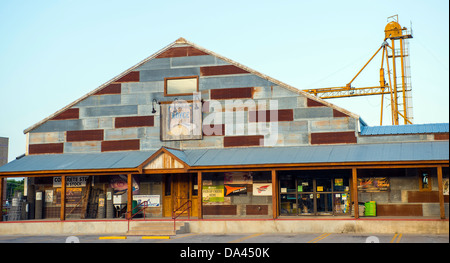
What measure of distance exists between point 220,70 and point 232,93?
147cm

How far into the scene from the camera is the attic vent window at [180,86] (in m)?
30.2

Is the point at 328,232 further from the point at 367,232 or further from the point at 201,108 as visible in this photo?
the point at 201,108

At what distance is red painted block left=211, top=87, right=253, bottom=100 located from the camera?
29.3m

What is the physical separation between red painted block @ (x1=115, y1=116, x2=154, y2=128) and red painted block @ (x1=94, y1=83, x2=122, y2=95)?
154 centimetres

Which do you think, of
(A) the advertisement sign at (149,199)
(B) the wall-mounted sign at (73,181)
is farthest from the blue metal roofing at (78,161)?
(A) the advertisement sign at (149,199)

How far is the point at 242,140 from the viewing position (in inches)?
1149

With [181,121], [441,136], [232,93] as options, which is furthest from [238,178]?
[441,136]

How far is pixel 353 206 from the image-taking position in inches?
1075

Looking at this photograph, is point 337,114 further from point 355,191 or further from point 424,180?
point 424,180

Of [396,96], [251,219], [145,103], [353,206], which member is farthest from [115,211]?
[396,96]

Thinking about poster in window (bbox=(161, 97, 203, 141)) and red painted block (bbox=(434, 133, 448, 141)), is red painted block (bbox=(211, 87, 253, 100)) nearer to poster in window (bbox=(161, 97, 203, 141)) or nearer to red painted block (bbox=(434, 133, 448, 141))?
poster in window (bbox=(161, 97, 203, 141))

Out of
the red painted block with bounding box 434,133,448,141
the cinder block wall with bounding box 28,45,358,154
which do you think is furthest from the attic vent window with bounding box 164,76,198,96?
the red painted block with bounding box 434,133,448,141

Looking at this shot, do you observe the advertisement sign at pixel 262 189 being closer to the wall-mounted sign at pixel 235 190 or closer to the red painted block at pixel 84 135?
the wall-mounted sign at pixel 235 190

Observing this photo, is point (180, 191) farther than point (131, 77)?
No
